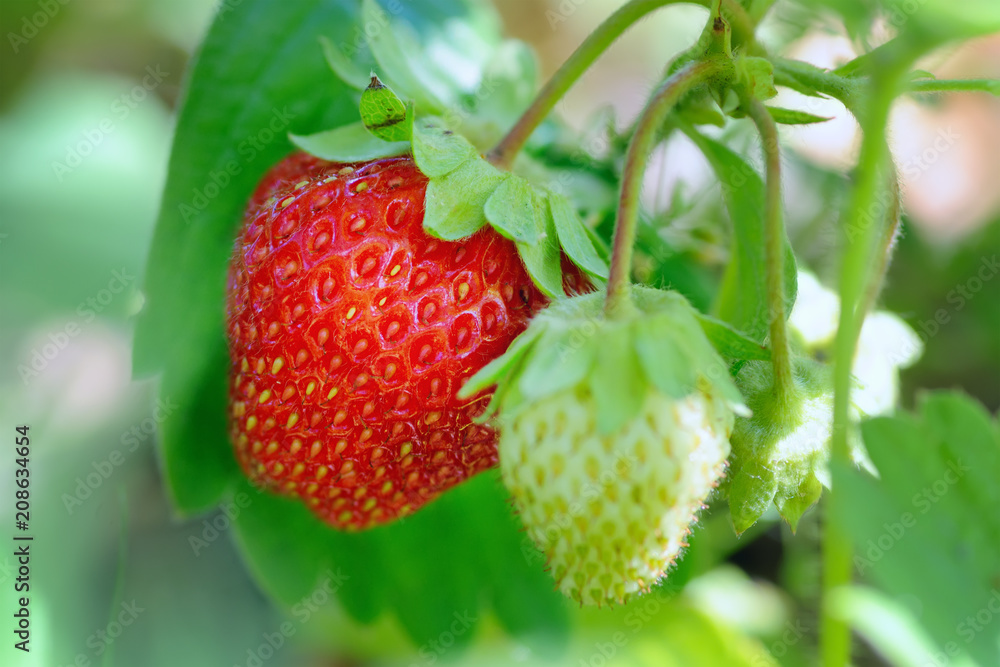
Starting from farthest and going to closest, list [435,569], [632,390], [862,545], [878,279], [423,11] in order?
[423,11]
[435,569]
[878,279]
[632,390]
[862,545]

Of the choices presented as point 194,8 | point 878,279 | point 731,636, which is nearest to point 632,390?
point 878,279

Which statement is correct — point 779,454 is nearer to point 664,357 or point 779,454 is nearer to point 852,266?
point 664,357

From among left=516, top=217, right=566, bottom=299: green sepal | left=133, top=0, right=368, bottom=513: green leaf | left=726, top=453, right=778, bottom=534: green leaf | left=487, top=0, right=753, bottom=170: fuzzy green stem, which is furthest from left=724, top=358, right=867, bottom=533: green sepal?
left=133, top=0, right=368, bottom=513: green leaf

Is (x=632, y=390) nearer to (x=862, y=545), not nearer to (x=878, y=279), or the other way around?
(x=862, y=545)

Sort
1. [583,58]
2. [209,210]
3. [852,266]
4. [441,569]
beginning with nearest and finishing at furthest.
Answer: [852,266], [583,58], [209,210], [441,569]

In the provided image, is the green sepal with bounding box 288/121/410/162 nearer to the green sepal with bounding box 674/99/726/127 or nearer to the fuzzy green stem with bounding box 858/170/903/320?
the green sepal with bounding box 674/99/726/127

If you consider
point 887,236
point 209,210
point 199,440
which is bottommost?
point 199,440

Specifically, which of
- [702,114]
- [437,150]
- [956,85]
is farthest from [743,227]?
[437,150]
